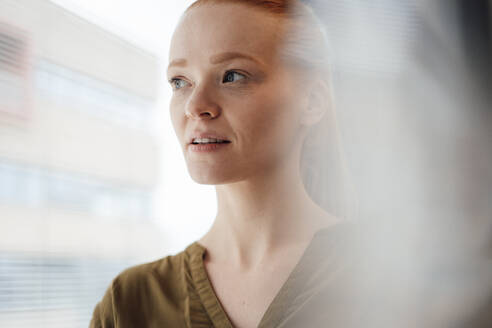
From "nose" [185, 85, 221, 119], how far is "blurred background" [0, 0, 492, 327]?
0.15 meters

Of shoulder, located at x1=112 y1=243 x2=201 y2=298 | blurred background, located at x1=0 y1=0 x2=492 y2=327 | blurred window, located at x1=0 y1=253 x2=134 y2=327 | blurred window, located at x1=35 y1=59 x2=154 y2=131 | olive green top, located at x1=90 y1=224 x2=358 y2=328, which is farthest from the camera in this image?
blurred window, located at x1=35 y1=59 x2=154 y2=131

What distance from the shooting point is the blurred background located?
0.36m

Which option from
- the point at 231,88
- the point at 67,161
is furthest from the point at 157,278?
the point at 67,161

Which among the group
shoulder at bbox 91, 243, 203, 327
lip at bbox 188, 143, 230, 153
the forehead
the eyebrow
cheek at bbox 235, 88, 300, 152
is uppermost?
the forehead

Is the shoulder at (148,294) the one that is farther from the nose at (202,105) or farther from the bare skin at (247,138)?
the nose at (202,105)

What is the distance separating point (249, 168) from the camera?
598mm

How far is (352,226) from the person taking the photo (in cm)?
55

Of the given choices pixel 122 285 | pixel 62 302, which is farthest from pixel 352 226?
pixel 62 302

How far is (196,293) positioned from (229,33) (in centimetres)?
33

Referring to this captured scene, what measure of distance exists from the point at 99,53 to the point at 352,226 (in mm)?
1140

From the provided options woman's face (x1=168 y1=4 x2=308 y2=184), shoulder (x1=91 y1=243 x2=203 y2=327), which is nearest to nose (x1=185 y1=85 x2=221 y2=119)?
woman's face (x1=168 y1=4 x2=308 y2=184)

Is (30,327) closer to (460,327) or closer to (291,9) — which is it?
(291,9)

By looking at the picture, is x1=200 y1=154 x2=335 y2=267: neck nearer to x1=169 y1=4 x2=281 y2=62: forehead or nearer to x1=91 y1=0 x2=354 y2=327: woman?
x1=91 y1=0 x2=354 y2=327: woman

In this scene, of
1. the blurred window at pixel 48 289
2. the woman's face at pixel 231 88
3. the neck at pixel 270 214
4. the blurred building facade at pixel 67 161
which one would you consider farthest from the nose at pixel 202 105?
the blurred window at pixel 48 289
